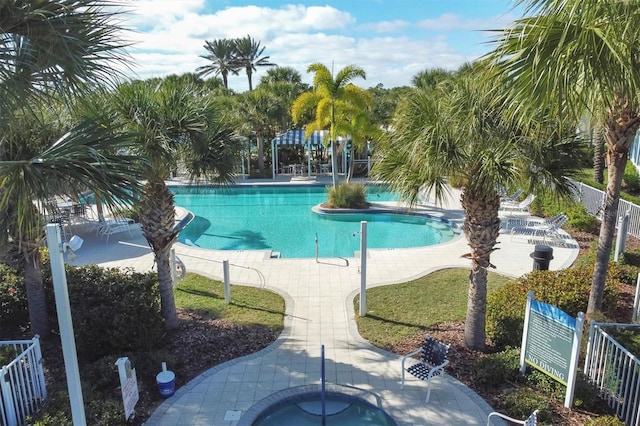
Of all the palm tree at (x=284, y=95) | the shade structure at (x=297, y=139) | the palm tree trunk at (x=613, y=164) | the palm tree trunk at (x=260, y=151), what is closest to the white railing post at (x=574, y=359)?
the palm tree trunk at (x=613, y=164)

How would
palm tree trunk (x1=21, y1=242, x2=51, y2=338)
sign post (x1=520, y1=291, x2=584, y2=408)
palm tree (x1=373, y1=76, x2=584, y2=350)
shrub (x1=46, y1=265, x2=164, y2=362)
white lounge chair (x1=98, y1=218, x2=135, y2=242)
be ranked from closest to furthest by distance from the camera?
palm tree (x1=373, y1=76, x2=584, y2=350), sign post (x1=520, y1=291, x2=584, y2=408), shrub (x1=46, y1=265, x2=164, y2=362), palm tree trunk (x1=21, y1=242, x2=51, y2=338), white lounge chair (x1=98, y1=218, x2=135, y2=242)

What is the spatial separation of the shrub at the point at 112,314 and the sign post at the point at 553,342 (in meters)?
6.29

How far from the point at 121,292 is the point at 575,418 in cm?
752

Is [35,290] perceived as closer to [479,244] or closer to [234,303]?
[234,303]

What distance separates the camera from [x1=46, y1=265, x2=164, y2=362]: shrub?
750cm

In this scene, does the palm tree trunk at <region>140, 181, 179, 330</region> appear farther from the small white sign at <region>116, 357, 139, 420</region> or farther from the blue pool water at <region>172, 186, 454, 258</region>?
the blue pool water at <region>172, 186, 454, 258</region>

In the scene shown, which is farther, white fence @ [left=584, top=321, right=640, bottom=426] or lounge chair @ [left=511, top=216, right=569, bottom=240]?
lounge chair @ [left=511, top=216, right=569, bottom=240]

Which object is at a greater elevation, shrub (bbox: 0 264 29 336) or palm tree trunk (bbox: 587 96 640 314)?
palm tree trunk (bbox: 587 96 640 314)

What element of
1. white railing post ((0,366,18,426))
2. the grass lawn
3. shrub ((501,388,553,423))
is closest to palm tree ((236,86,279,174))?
the grass lawn

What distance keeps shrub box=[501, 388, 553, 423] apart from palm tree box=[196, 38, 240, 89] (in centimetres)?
4397

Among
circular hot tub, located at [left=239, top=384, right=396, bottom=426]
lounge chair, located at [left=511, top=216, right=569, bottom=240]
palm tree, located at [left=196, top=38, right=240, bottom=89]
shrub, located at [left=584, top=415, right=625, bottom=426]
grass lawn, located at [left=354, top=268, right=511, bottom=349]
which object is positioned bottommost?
circular hot tub, located at [left=239, top=384, right=396, bottom=426]

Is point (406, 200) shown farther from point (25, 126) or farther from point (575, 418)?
point (25, 126)

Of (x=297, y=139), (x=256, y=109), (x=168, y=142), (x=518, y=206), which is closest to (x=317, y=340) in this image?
(x=168, y=142)

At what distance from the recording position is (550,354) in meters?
6.62
